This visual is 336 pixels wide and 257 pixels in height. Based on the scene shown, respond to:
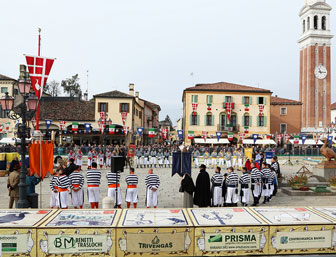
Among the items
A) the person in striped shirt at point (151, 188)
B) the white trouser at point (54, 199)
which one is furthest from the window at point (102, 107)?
the person in striped shirt at point (151, 188)

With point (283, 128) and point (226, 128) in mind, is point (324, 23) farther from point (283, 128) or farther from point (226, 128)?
point (226, 128)

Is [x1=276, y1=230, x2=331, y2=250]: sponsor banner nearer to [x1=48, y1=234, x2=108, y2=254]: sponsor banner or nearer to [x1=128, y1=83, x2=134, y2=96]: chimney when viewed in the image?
[x1=48, y1=234, x2=108, y2=254]: sponsor banner

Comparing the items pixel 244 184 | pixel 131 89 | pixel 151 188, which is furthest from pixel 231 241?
pixel 131 89

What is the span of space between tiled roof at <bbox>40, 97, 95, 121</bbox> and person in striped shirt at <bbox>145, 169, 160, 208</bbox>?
34896 millimetres

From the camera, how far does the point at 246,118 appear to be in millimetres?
50875

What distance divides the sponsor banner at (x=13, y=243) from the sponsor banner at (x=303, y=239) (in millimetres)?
5090

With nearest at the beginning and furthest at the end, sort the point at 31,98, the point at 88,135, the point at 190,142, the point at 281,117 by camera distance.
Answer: the point at 31,98 → the point at 88,135 → the point at 190,142 → the point at 281,117

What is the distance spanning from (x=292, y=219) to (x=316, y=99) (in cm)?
5927

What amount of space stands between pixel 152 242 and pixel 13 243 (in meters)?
2.69

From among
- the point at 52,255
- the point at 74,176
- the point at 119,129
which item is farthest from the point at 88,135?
the point at 52,255

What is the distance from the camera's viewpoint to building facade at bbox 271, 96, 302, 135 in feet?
190

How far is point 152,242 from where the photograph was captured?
250 inches

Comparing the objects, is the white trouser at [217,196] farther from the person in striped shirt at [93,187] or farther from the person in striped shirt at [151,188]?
the person in striped shirt at [93,187]

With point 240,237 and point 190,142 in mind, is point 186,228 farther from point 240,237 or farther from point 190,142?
point 190,142
